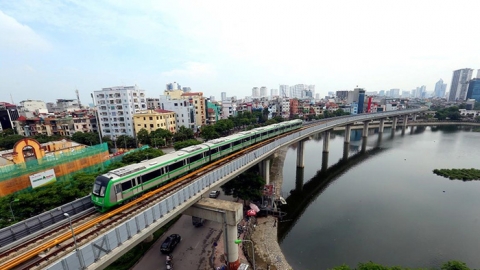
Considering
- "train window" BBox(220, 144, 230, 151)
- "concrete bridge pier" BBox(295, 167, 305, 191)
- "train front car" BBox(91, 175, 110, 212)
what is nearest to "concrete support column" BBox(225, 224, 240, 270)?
"train front car" BBox(91, 175, 110, 212)

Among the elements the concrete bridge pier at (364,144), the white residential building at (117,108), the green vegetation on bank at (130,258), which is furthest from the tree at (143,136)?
the concrete bridge pier at (364,144)

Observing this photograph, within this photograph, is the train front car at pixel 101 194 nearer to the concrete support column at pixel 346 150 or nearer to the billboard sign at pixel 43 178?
the billboard sign at pixel 43 178

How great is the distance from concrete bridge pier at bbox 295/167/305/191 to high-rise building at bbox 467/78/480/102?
669 feet

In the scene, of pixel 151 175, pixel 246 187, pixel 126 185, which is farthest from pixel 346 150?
pixel 126 185

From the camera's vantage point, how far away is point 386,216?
2667 cm

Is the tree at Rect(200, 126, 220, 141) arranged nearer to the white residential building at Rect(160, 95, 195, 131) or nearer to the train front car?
the white residential building at Rect(160, 95, 195, 131)

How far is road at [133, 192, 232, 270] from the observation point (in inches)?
694

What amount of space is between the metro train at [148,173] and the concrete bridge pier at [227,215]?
12.4 feet

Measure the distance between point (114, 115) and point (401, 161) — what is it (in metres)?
72.4

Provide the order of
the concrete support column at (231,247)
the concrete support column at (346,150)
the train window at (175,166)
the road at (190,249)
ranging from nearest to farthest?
1. the concrete support column at (231,247)
2. the road at (190,249)
3. the train window at (175,166)
4. the concrete support column at (346,150)

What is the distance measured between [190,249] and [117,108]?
5151 cm

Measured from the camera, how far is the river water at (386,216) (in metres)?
20.5

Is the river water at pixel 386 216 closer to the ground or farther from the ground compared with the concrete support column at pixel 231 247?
closer to the ground

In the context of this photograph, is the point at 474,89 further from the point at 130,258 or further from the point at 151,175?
the point at 130,258
